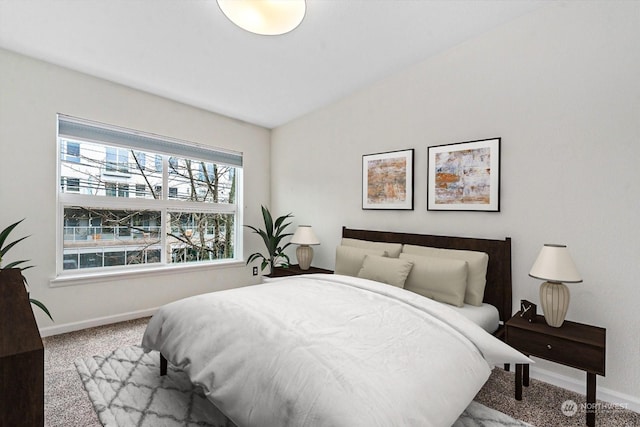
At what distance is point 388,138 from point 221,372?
104 inches

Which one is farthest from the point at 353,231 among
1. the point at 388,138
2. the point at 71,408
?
the point at 71,408

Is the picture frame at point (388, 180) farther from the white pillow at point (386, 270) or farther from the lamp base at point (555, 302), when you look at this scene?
the lamp base at point (555, 302)

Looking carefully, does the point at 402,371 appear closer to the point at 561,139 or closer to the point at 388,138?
the point at 561,139

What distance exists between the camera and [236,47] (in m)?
2.68

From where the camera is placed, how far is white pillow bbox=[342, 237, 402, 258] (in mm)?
2961

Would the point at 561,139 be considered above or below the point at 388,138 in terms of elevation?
below

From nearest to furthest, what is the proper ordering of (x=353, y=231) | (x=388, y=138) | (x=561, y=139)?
(x=561, y=139), (x=388, y=138), (x=353, y=231)

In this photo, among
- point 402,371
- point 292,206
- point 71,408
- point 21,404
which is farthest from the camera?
point 292,206

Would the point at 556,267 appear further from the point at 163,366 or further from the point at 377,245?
the point at 163,366

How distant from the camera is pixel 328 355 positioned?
1.33m

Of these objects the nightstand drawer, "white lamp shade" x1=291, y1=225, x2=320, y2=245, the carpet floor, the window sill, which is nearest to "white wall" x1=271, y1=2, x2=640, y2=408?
the carpet floor

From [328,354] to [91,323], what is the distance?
2.86 meters

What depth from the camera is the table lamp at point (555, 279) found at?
1952 mm

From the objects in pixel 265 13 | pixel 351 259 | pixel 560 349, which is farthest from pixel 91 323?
pixel 560 349
